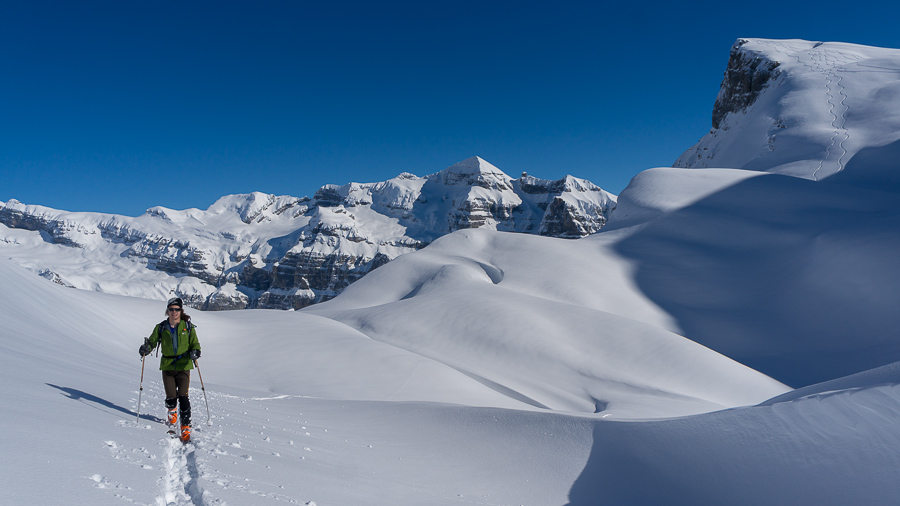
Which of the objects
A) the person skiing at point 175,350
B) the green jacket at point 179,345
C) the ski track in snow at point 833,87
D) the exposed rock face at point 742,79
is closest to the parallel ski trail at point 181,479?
the person skiing at point 175,350

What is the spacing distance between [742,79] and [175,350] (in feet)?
309

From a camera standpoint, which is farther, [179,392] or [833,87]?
[833,87]

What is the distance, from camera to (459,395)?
15125 millimetres

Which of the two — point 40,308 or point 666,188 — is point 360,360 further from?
point 666,188

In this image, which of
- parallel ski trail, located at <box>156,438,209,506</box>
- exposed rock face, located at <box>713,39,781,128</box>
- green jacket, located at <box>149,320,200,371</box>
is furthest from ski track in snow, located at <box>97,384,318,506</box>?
exposed rock face, located at <box>713,39,781,128</box>

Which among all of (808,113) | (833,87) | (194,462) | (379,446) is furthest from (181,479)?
(833,87)

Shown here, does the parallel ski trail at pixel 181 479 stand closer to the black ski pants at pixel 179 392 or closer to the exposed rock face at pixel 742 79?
the black ski pants at pixel 179 392

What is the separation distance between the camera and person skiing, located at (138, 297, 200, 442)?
20.4ft

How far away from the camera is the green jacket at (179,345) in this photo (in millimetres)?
6367

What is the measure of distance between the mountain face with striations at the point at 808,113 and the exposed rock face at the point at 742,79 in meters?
0.17

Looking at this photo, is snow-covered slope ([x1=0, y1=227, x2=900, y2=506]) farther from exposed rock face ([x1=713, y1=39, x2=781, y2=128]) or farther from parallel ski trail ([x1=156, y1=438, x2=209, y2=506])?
exposed rock face ([x1=713, y1=39, x2=781, y2=128])

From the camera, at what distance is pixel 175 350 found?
21.0ft

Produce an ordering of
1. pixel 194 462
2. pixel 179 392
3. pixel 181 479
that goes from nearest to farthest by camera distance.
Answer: pixel 181 479, pixel 194 462, pixel 179 392

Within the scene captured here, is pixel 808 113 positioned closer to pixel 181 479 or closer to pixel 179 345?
pixel 179 345
